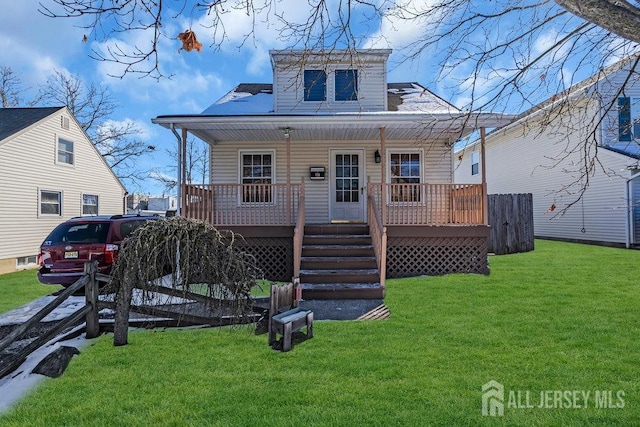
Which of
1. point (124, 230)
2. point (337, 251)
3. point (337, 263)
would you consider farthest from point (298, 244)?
point (124, 230)

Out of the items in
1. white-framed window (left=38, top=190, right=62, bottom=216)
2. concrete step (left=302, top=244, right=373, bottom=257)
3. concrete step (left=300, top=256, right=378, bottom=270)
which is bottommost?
concrete step (left=300, top=256, right=378, bottom=270)

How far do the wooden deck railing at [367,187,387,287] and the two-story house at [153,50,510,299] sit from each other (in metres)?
0.03

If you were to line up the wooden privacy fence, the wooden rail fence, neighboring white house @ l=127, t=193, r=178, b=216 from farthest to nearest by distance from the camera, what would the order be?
neighboring white house @ l=127, t=193, r=178, b=216 → the wooden privacy fence → the wooden rail fence

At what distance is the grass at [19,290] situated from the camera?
7668mm

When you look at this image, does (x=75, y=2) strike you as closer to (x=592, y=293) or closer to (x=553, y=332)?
(x=553, y=332)

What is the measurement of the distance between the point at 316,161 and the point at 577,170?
29.4ft

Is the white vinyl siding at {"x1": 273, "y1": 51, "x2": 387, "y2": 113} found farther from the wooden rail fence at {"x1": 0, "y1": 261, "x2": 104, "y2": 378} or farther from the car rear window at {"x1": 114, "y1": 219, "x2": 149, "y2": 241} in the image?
the wooden rail fence at {"x1": 0, "y1": 261, "x2": 104, "y2": 378}

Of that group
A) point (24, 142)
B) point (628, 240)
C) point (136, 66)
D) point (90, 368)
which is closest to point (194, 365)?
point (90, 368)

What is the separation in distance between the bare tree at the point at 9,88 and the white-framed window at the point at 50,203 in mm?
15622

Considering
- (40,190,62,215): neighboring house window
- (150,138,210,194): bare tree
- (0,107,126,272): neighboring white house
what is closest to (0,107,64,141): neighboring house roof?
(0,107,126,272): neighboring white house

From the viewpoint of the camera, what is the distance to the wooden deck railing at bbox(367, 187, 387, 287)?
7.49 m

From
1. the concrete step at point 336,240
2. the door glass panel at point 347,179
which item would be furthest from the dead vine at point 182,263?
the door glass panel at point 347,179

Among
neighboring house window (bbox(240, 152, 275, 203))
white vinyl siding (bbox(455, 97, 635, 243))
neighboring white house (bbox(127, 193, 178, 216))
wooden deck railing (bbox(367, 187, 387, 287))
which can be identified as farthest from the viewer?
neighboring white house (bbox(127, 193, 178, 216))

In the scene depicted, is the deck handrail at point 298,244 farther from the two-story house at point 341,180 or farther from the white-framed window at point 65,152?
the white-framed window at point 65,152
